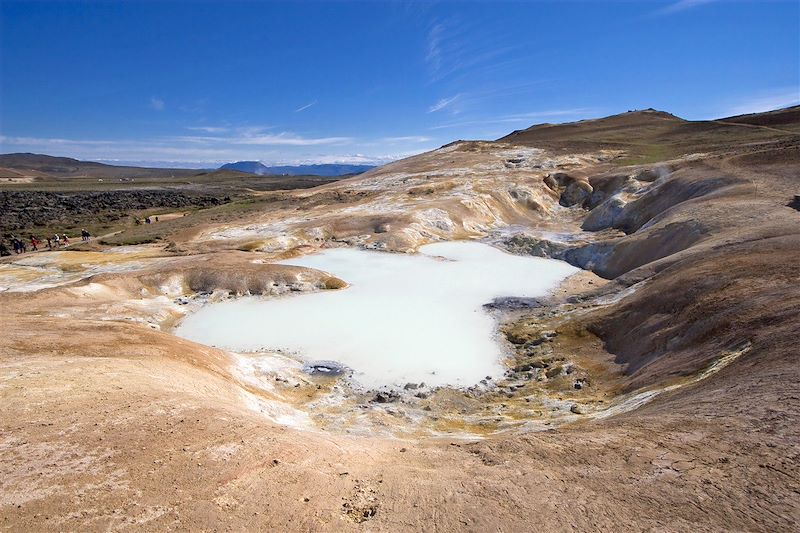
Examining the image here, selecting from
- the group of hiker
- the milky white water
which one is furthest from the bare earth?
the group of hiker

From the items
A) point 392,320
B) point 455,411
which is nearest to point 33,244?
point 392,320

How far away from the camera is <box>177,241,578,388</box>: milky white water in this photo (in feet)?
70.2

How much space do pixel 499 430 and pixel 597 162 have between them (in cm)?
6985

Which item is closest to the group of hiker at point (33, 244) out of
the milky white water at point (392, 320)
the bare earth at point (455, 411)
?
the bare earth at point (455, 411)

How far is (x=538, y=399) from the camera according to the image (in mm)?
17750

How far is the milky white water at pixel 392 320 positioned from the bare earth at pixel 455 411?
1.50m

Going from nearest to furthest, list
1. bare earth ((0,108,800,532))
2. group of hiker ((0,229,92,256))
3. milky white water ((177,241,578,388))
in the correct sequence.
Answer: bare earth ((0,108,800,532)) → milky white water ((177,241,578,388)) → group of hiker ((0,229,92,256))

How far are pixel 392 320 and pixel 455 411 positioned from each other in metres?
9.65

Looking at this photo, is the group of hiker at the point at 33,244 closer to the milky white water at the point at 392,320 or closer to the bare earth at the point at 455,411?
the bare earth at the point at 455,411

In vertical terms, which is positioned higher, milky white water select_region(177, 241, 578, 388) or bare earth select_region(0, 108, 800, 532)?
bare earth select_region(0, 108, 800, 532)

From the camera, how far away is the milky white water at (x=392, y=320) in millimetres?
21406

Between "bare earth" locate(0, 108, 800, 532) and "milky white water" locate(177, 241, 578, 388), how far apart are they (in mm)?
1500

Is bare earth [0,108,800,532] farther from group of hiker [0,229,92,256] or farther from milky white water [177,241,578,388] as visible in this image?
group of hiker [0,229,92,256]

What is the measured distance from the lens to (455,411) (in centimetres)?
1734
